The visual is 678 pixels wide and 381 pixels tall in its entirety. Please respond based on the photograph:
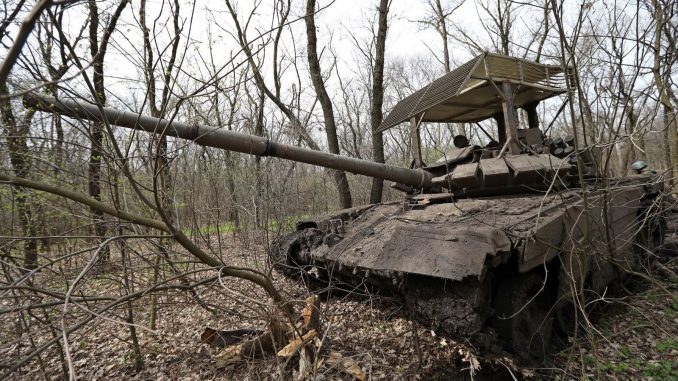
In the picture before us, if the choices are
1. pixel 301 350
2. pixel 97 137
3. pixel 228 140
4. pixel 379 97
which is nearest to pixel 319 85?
pixel 379 97

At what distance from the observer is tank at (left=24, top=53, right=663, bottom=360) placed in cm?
310

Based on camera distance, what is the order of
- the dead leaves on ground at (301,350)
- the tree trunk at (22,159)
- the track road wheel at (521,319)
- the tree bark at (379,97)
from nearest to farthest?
the tree trunk at (22,159)
the dead leaves on ground at (301,350)
the track road wheel at (521,319)
the tree bark at (379,97)

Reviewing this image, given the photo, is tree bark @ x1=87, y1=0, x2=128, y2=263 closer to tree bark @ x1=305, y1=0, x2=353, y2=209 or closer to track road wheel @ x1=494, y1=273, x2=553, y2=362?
track road wheel @ x1=494, y1=273, x2=553, y2=362

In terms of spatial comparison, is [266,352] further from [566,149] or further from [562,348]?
[566,149]

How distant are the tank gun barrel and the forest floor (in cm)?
134

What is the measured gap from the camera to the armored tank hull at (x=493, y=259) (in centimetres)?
305

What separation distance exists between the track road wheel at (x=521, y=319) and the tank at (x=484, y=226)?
11mm

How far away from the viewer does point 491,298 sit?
347cm

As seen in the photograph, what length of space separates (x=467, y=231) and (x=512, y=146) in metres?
2.16

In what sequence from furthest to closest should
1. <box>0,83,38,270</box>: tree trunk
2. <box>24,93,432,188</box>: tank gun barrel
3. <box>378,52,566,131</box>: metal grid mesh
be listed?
<box>378,52,566,131</box>: metal grid mesh, <box>0,83,38,270</box>: tree trunk, <box>24,93,432,188</box>: tank gun barrel

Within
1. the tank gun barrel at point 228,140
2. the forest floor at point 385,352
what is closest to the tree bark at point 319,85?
the tank gun barrel at point 228,140

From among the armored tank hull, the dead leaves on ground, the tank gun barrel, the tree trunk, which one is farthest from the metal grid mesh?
the tree trunk

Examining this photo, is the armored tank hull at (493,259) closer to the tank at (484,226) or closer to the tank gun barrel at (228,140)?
the tank at (484,226)

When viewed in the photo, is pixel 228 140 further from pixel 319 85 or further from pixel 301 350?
pixel 319 85
